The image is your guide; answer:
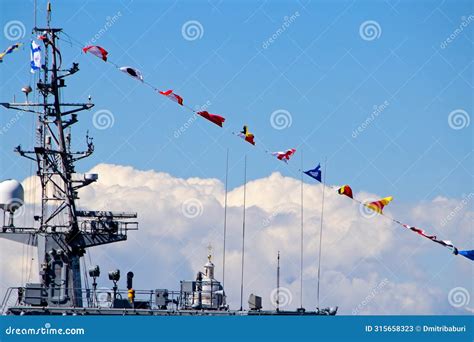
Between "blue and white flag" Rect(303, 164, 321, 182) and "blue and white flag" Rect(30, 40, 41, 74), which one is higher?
"blue and white flag" Rect(30, 40, 41, 74)

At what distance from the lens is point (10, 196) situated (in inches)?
2972

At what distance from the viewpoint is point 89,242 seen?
76438 millimetres

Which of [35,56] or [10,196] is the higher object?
[35,56]

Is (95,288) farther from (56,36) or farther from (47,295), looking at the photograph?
(56,36)

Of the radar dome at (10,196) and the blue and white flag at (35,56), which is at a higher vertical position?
the blue and white flag at (35,56)

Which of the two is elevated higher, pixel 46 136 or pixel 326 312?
pixel 46 136

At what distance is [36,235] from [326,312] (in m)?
12.9

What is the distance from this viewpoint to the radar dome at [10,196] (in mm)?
75375

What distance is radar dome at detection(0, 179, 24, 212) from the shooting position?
247ft
